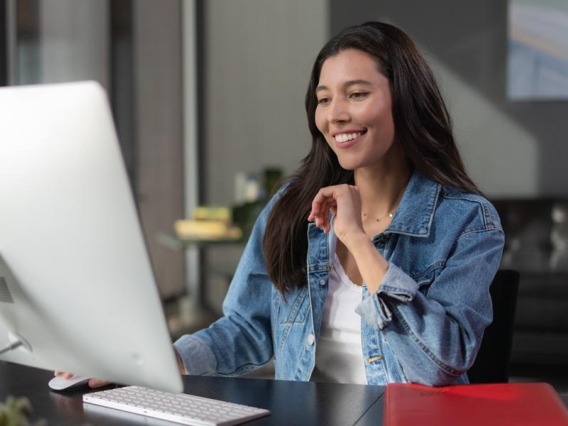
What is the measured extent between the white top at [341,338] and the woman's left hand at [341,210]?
0.20 m

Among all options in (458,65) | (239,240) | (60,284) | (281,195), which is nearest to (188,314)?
(239,240)

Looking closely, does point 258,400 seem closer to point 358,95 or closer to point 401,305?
point 401,305

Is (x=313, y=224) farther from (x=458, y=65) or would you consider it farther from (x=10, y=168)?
(x=458, y=65)

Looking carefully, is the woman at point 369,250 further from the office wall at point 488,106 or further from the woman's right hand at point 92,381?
the office wall at point 488,106

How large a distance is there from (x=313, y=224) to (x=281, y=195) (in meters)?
0.11

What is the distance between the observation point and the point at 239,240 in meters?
5.27

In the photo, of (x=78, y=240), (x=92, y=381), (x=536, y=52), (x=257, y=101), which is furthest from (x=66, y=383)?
(x=257, y=101)

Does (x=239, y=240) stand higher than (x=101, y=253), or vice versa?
(x=101, y=253)

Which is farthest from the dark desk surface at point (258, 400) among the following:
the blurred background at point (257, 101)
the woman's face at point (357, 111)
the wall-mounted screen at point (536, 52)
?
the wall-mounted screen at point (536, 52)

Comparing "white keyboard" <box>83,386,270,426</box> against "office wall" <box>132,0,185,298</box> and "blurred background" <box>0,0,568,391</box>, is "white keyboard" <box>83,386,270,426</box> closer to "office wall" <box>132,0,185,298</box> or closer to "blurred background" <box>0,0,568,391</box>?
"blurred background" <box>0,0,568,391</box>

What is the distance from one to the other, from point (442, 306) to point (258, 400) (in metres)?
0.40

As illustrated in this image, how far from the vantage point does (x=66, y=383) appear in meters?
1.50

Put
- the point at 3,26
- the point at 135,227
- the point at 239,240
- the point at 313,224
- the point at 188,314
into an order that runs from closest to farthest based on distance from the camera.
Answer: the point at 135,227 → the point at 313,224 → the point at 3,26 → the point at 239,240 → the point at 188,314

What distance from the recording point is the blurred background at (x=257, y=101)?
5.04m
